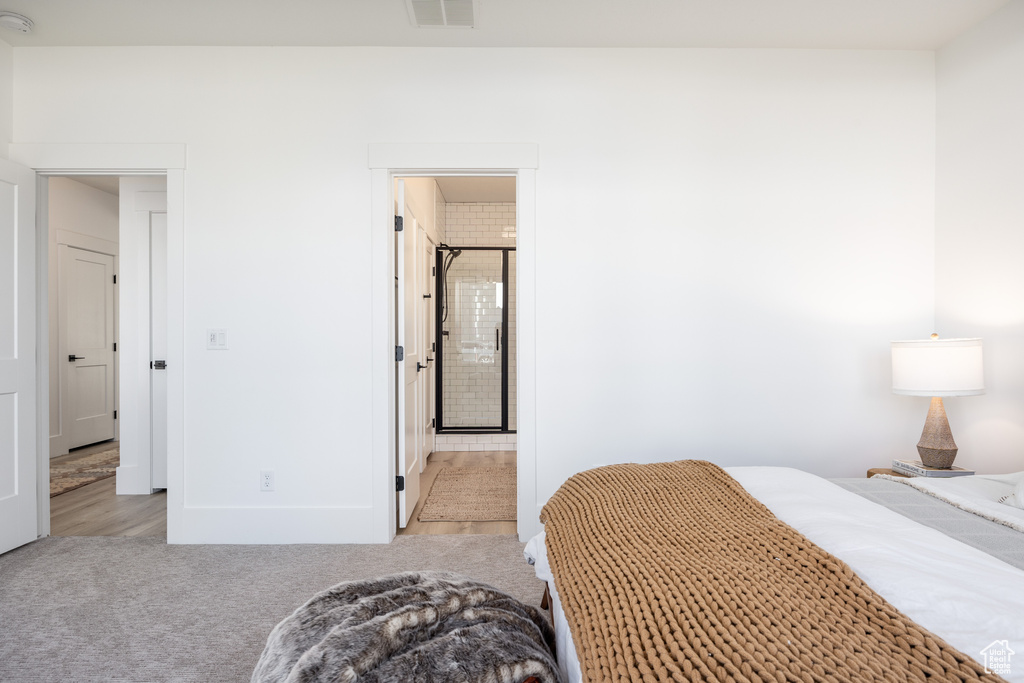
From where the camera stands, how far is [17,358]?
8.66 ft

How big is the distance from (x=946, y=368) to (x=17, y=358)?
445 cm

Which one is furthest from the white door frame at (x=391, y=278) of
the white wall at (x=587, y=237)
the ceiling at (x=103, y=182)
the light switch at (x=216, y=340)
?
the ceiling at (x=103, y=182)

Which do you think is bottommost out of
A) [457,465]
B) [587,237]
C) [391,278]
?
[457,465]

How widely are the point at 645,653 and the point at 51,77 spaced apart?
12.4ft

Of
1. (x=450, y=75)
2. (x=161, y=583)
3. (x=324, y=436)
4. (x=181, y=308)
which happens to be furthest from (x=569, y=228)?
(x=161, y=583)

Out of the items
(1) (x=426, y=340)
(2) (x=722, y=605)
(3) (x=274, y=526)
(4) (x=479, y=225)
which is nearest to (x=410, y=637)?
(2) (x=722, y=605)

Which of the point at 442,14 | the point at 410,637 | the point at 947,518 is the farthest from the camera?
the point at 442,14

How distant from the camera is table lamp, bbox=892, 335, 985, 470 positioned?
2234mm

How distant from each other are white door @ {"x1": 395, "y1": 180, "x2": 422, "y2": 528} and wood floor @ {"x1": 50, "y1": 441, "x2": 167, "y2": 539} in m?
1.32

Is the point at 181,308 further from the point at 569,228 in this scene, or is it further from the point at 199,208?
the point at 569,228

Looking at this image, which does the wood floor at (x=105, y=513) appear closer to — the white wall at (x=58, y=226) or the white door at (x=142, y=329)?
the white door at (x=142, y=329)

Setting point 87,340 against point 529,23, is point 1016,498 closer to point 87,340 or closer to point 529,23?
point 529,23

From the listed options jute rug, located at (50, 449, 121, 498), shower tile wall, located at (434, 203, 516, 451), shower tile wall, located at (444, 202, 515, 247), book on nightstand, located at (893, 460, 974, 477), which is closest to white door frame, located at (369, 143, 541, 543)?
book on nightstand, located at (893, 460, 974, 477)

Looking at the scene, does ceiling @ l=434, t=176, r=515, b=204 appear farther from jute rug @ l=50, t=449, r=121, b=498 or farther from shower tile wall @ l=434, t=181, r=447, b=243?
jute rug @ l=50, t=449, r=121, b=498
